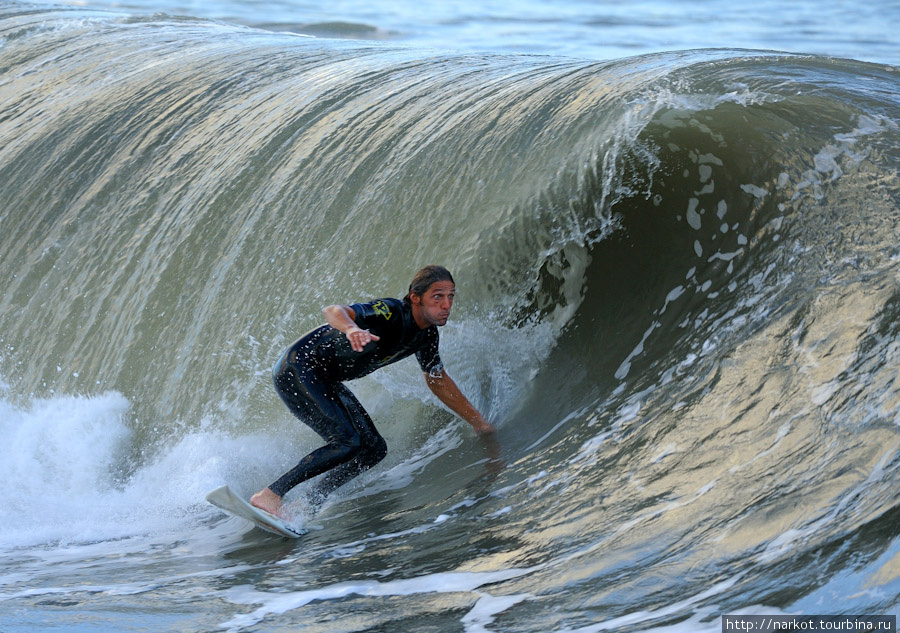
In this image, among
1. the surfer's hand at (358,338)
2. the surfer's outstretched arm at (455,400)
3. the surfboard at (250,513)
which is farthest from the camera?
the surfer's outstretched arm at (455,400)

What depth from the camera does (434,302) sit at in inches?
163

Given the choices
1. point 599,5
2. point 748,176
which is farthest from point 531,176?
point 599,5

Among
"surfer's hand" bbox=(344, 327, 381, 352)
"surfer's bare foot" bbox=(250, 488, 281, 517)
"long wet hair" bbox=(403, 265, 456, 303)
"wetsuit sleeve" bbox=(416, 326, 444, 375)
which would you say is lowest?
"surfer's bare foot" bbox=(250, 488, 281, 517)

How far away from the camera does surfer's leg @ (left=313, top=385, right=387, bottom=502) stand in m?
4.33

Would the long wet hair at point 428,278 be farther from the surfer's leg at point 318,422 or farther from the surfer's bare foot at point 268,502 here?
the surfer's bare foot at point 268,502

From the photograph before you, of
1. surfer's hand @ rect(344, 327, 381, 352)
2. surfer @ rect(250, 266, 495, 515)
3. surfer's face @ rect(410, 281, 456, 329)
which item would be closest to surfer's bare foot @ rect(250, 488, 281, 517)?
surfer @ rect(250, 266, 495, 515)

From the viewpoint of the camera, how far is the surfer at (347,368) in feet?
13.7

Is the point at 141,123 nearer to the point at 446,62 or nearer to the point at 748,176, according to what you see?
the point at 446,62

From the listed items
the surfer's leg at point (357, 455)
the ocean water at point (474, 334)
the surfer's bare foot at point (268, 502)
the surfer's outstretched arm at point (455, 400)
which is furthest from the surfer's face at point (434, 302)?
the surfer's bare foot at point (268, 502)

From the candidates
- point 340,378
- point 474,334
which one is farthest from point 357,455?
point 474,334

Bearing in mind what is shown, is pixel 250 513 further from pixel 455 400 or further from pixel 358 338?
pixel 455 400

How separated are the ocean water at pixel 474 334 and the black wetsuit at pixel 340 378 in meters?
0.24

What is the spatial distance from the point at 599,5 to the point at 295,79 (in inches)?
463

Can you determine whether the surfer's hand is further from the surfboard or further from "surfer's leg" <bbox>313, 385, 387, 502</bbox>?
the surfboard
